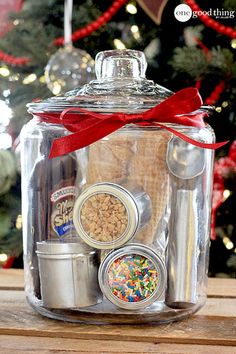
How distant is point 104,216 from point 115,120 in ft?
0.42

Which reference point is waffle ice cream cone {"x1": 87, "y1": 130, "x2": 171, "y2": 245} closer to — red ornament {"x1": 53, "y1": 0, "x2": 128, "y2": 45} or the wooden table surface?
the wooden table surface

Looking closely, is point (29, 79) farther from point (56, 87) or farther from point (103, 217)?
point (103, 217)

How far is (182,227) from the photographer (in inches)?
34.8

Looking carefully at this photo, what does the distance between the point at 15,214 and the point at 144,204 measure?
→ 1.08m

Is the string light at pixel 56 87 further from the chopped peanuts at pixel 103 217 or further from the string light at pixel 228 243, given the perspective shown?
the chopped peanuts at pixel 103 217

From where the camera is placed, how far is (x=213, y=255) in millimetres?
1861

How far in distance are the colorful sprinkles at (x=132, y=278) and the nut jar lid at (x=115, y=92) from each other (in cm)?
21

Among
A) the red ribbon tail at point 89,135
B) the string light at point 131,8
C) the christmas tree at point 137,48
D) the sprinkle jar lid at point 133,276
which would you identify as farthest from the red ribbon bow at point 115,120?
the string light at point 131,8

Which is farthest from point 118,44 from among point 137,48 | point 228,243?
point 228,243

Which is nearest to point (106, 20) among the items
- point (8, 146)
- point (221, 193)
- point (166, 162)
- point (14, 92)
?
point (14, 92)

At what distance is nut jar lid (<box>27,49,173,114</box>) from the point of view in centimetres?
89

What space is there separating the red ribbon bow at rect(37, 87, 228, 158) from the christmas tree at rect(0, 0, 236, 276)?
2.95ft

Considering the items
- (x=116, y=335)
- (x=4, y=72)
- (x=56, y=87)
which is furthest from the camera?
(x=4, y=72)

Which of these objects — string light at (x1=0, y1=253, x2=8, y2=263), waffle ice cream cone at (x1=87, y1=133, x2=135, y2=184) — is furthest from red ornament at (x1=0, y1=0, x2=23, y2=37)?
waffle ice cream cone at (x1=87, y1=133, x2=135, y2=184)
